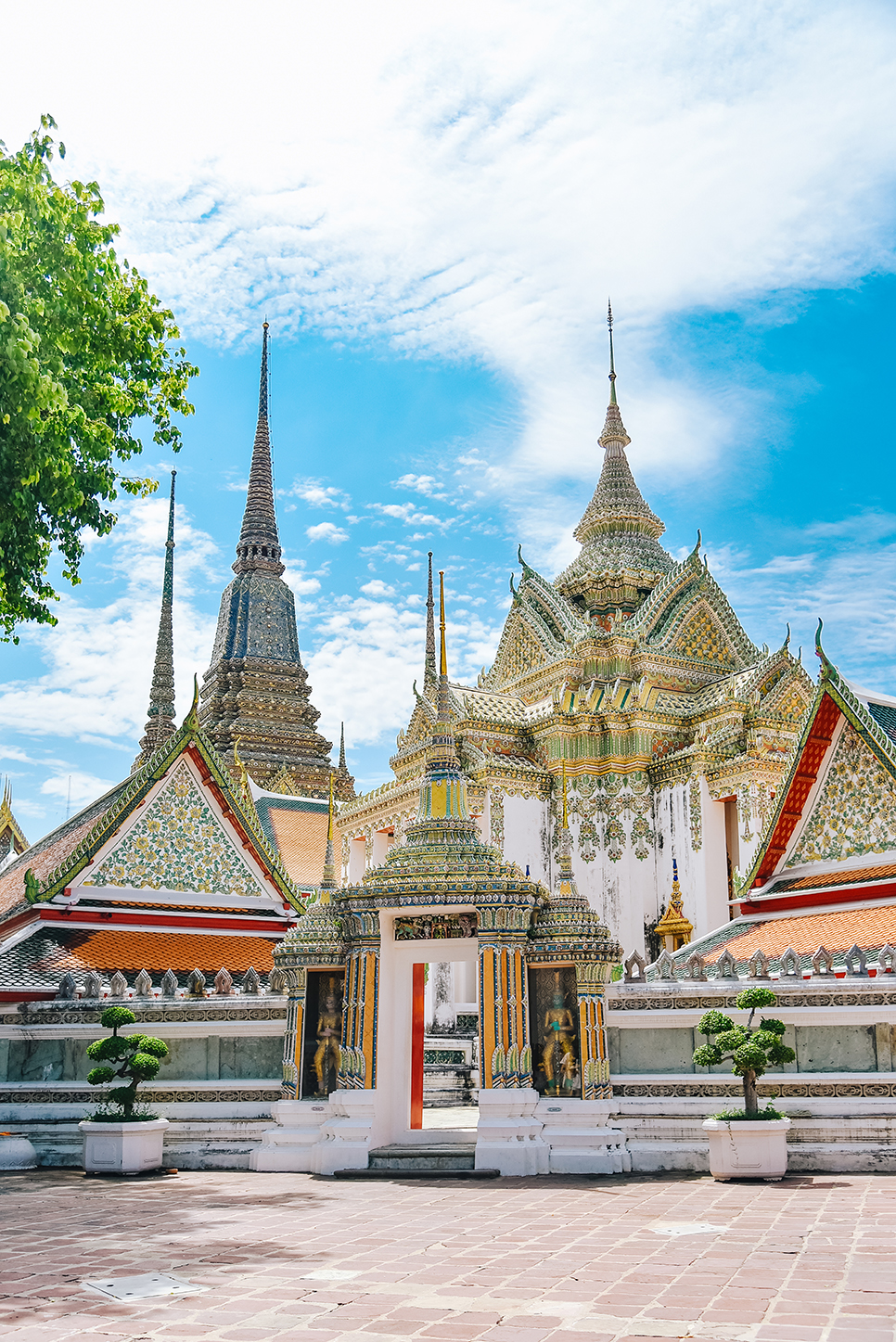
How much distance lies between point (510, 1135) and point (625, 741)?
11.6 m

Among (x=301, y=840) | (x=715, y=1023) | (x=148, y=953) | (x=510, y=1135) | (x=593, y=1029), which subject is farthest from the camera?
(x=301, y=840)

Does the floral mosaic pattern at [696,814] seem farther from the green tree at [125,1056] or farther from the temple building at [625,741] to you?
the green tree at [125,1056]

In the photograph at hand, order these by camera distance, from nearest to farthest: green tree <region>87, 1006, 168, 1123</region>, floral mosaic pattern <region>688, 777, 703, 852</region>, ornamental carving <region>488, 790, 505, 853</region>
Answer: green tree <region>87, 1006, 168, 1123</region>
floral mosaic pattern <region>688, 777, 703, 852</region>
ornamental carving <region>488, 790, 505, 853</region>

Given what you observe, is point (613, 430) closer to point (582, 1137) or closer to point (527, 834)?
point (527, 834)

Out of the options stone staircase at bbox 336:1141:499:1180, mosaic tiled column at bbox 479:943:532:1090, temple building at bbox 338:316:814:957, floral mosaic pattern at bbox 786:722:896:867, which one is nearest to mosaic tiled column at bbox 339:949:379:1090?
stone staircase at bbox 336:1141:499:1180

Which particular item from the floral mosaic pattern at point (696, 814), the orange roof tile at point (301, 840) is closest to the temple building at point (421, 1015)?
the floral mosaic pattern at point (696, 814)

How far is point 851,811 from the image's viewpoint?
12789 mm

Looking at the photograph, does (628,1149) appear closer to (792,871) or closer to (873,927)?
(873,927)

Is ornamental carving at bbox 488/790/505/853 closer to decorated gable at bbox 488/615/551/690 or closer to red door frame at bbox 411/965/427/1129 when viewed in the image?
decorated gable at bbox 488/615/551/690

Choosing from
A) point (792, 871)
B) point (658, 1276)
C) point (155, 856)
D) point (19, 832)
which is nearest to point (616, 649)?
point (792, 871)

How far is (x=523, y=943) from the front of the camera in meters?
10.2

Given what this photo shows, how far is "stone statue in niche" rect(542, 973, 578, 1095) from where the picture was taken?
32.7 feet

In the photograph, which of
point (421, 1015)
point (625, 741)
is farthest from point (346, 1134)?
point (625, 741)

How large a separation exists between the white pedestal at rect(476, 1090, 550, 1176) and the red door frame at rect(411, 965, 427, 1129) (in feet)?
4.36
